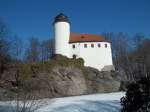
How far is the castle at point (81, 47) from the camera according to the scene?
44156 millimetres

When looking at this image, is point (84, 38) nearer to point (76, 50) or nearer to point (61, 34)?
point (76, 50)

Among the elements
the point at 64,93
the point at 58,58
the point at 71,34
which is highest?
the point at 71,34

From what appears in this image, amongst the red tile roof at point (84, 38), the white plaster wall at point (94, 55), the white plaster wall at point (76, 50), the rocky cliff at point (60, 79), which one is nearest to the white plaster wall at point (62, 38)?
the white plaster wall at point (76, 50)

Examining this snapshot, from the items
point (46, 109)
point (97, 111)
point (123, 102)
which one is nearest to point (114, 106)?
point (97, 111)

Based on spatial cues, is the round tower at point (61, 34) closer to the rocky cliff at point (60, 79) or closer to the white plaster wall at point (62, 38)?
the white plaster wall at point (62, 38)

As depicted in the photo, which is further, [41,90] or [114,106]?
[41,90]

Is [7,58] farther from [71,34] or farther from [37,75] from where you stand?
[71,34]

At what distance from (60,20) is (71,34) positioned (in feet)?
11.9

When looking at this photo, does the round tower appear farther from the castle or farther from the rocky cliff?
the rocky cliff

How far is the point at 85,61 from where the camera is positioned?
145ft

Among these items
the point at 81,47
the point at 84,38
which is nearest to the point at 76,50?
the point at 81,47

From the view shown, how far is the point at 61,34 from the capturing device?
44625mm

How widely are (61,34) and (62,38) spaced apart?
72cm

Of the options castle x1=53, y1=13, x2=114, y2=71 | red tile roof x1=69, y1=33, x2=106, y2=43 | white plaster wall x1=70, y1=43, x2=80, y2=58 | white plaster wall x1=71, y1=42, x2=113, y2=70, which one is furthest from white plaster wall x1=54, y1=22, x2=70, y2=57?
white plaster wall x1=71, y1=42, x2=113, y2=70
